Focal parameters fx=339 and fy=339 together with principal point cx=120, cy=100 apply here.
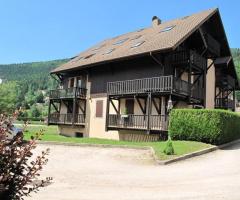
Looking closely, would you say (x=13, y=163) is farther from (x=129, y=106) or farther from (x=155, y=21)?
(x=155, y=21)

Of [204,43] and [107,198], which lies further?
[204,43]

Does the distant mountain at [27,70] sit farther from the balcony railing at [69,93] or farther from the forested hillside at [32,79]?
the balcony railing at [69,93]

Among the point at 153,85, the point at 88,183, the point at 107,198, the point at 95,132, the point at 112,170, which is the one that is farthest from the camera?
the point at 95,132

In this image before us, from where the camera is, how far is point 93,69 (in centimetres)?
2909

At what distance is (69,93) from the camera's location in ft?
97.5

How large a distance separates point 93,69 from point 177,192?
853 inches

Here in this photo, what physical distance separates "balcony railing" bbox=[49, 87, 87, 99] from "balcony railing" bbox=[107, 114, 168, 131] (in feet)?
15.7

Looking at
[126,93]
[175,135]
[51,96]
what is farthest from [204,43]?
[51,96]

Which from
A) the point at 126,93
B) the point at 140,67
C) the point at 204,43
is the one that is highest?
the point at 204,43

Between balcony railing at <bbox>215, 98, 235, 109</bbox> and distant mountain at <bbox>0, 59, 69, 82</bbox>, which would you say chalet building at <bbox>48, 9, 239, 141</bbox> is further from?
distant mountain at <bbox>0, 59, 69, 82</bbox>

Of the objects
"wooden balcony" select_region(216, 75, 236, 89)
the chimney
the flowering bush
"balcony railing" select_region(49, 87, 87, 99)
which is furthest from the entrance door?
the flowering bush

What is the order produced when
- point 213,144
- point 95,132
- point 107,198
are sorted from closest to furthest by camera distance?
1. point 107,198
2. point 213,144
3. point 95,132

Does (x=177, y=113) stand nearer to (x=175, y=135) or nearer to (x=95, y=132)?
(x=175, y=135)

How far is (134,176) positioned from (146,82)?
12.3 metres
